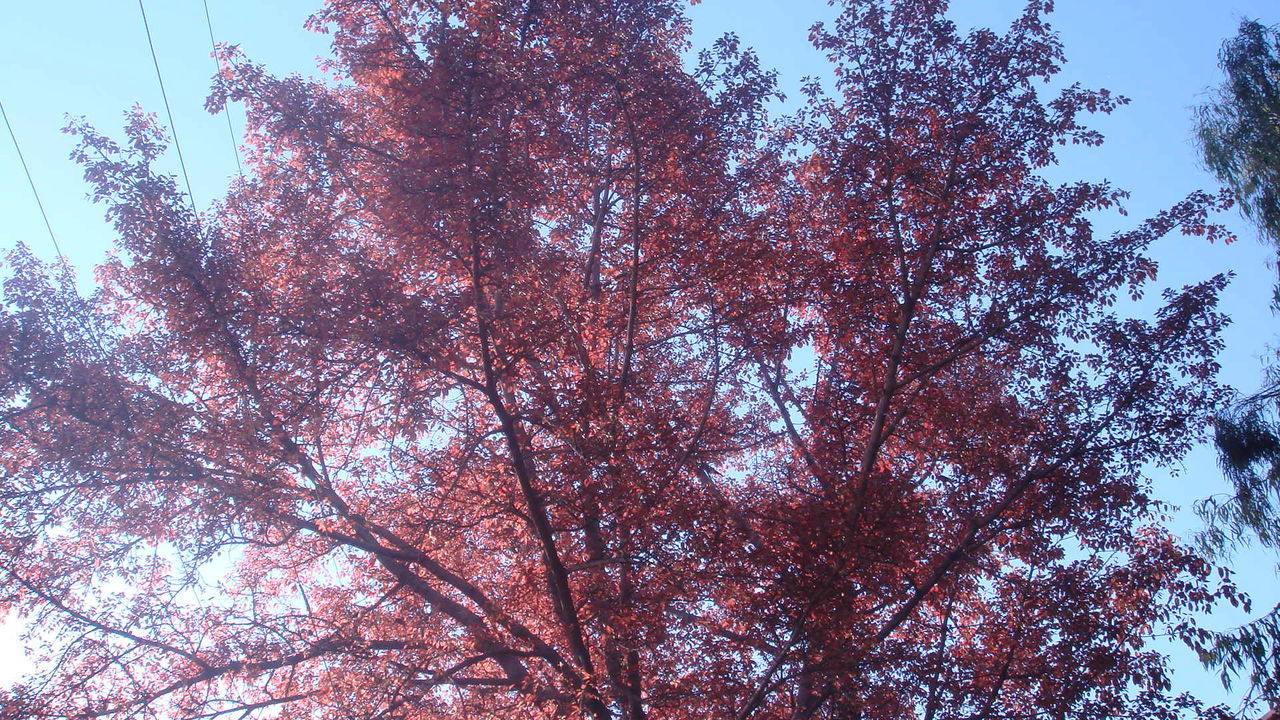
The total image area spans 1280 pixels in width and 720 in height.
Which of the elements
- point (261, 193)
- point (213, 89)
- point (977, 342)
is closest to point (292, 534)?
point (261, 193)

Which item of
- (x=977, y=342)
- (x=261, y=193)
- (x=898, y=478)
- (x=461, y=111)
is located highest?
(x=261, y=193)

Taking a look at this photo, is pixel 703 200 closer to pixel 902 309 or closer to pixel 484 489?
pixel 902 309

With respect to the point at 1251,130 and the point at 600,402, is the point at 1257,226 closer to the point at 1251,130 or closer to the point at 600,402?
the point at 1251,130

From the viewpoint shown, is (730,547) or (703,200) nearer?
(730,547)

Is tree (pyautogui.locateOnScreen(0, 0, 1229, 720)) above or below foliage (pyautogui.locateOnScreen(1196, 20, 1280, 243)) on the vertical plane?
below

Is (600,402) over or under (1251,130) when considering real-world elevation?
under

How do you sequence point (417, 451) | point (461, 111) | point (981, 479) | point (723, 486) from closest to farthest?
point (461, 111) < point (417, 451) < point (981, 479) < point (723, 486)

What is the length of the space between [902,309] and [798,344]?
127cm

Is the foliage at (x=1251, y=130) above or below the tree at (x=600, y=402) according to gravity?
above

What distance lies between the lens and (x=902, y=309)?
9.98 metres

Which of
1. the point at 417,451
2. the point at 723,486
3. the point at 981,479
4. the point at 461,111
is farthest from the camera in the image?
the point at 723,486

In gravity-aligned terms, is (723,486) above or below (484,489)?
above

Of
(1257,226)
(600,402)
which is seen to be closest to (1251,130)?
(1257,226)

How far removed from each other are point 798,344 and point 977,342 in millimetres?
1954
